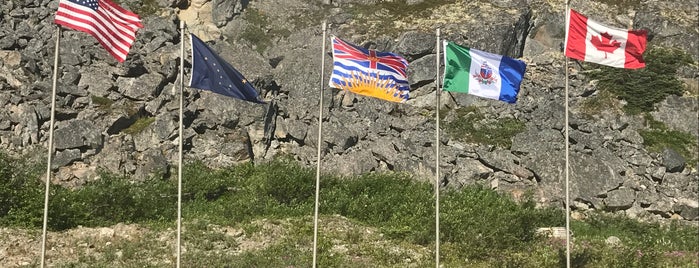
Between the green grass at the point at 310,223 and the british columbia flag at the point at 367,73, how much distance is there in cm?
818

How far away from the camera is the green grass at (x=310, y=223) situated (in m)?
33.6

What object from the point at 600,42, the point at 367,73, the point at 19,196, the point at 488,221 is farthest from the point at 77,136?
the point at 600,42

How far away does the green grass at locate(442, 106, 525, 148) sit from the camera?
48656 millimetres

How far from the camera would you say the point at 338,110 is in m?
50.6

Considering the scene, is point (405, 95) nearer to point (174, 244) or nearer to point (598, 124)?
point (174, 244)

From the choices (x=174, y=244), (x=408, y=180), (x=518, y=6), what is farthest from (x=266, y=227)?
(x=518, y=6)

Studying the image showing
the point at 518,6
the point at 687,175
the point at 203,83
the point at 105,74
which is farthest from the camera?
the point at 518,6

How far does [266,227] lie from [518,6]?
29424mm

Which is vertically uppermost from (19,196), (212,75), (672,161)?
(212,75)

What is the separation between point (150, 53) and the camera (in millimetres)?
52219

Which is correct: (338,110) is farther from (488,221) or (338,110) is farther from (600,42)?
(600,42)

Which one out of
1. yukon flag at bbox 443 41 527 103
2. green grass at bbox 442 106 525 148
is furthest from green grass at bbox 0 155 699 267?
yukon flag at bbox 443 41 527 103

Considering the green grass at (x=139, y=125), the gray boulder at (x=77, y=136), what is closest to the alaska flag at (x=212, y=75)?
the gray boulder at (x=77, y=136)

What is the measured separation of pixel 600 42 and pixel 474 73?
4.31m
